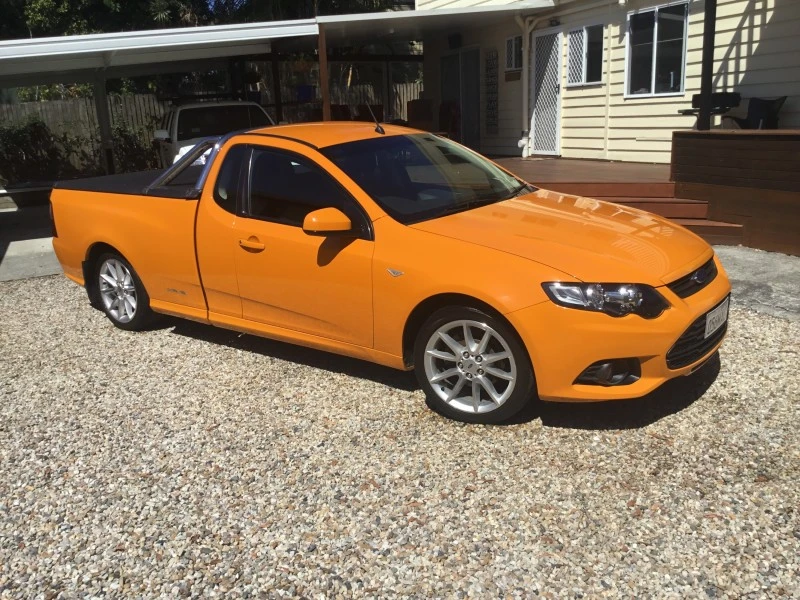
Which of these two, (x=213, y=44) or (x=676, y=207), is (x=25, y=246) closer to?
(x=213, y=44)

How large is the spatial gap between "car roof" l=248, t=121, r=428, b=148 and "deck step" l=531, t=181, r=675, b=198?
3.75 meters

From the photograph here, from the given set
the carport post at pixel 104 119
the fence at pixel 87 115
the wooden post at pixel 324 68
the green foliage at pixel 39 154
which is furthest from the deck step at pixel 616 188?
the green foliage at pixel 39 154

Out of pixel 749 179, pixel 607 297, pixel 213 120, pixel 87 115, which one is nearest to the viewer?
pixel 607 297

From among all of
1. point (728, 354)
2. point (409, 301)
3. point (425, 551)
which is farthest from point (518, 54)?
point (425, 551)

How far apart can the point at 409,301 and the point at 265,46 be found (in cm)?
1124

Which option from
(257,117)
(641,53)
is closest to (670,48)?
(641,53)

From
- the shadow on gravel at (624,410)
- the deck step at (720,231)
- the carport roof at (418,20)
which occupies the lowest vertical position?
the shadow on gravel at (624,410)

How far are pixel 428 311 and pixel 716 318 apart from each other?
5.35ft

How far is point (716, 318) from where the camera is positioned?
13.1 ft

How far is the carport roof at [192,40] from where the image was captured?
9.52 m

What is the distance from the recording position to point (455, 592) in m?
2.71

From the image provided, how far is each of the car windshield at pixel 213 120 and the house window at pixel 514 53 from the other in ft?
17.9

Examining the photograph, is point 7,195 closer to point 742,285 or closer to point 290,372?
point 290,372

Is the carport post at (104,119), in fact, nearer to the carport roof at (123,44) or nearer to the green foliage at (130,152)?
the carport roof at (123,44)
